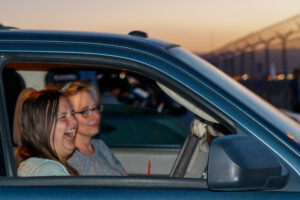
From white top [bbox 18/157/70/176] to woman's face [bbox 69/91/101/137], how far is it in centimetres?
79

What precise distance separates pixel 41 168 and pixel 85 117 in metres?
0.92

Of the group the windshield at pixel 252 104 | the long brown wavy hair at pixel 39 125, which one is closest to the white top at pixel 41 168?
the long brown wavy hair at pixel 39 125

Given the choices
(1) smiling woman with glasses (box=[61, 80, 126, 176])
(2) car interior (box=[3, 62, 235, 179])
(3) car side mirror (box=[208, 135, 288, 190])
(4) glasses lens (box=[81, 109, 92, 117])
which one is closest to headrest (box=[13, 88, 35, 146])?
(2) car interior (box=[3, 62, 235, 179])

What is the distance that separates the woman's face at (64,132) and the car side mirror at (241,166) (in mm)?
978

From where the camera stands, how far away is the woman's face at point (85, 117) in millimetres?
3547

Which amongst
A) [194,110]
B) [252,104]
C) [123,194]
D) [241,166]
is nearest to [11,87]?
[194,110]

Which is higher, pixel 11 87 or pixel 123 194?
pixel 11 87

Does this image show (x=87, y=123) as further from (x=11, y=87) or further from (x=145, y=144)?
(x=145, y=144)

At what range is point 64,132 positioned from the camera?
294 centimetres

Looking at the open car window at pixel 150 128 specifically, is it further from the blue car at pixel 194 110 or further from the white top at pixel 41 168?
the white top at pixel 41 168

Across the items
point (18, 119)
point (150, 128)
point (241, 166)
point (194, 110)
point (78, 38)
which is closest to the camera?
point (241, 166)

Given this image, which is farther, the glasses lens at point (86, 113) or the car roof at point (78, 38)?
the glasses lens at point (86, 113)

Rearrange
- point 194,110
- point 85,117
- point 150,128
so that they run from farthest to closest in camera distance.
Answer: point 150,128
point 85,117
point 194,110

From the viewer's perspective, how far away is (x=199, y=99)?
231 centimetres
